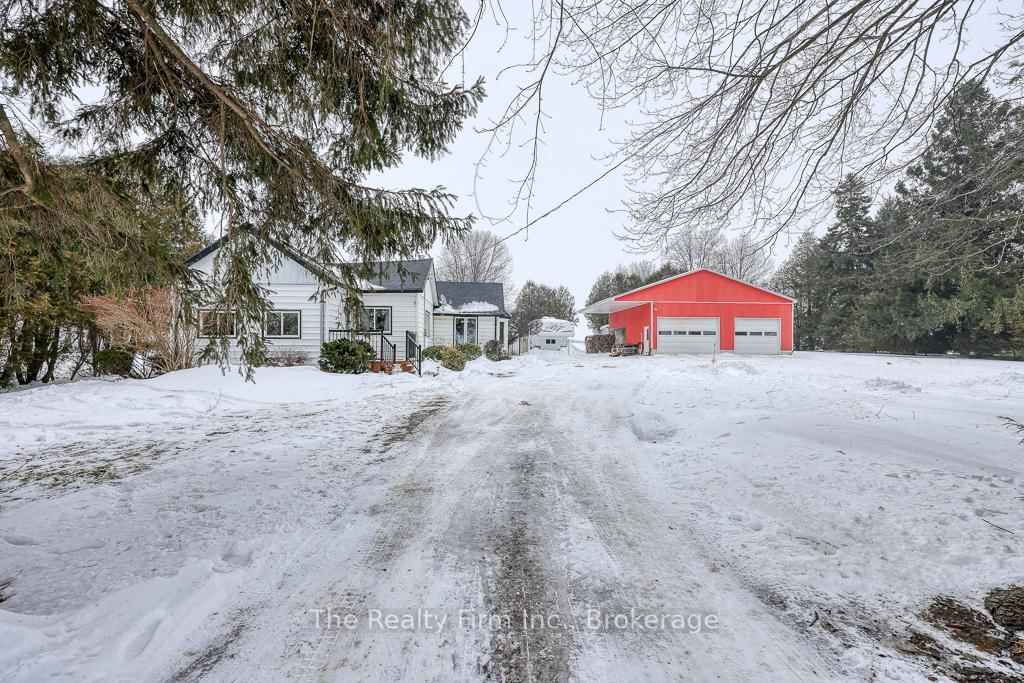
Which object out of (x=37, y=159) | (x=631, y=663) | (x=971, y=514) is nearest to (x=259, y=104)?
(x=37, y=159)

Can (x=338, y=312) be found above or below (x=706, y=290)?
below

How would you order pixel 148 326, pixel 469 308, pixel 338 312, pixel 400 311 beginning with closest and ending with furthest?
pixel 148 326 < pixel 338 312 < pixel 400 311 < pixel 469 308

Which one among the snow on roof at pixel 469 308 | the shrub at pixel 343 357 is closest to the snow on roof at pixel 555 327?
the snow on roof at pixel 469 308

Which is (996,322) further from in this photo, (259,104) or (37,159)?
A: (37,159)

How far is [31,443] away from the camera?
5113 millimetres

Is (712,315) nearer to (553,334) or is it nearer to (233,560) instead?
(553,334)

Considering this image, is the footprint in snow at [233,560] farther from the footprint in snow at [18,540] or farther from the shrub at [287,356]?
the shrub at [287,356]

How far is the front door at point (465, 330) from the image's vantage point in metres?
23.5

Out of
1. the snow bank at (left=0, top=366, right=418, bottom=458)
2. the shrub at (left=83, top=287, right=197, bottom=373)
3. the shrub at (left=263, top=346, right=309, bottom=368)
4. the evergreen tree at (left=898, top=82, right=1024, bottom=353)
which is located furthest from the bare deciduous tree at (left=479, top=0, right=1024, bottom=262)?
the shrub at (left=263, top=346, right=309, bottom=368)

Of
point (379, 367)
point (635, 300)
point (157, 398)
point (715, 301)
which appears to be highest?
point (635, 300)

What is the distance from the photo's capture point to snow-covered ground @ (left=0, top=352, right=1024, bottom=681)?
179 cm

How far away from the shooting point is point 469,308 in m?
23.5

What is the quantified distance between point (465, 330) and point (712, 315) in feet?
45.4

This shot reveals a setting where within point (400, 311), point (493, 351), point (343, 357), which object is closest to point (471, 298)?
point (493, 351)
